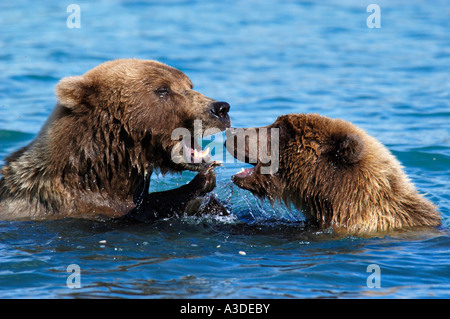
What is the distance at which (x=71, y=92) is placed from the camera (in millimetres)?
6426

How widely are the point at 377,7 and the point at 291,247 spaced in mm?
17486

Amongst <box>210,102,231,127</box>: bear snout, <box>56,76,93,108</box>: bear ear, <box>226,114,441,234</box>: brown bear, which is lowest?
<box>226,114,441,234</box>: brown bear

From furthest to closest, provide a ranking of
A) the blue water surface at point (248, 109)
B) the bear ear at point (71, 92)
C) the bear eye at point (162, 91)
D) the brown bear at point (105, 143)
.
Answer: the bear eye at point (162, 91) < the brown bear at point (105, 143) < the bear ear at point (71, 92) < the blue water surface at point (248, 109)

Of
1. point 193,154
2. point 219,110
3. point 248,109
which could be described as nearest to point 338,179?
point 219,110

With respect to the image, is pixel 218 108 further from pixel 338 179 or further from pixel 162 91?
pixel 338 179

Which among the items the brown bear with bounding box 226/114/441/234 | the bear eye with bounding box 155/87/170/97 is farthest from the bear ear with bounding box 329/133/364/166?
the bear eye with bounding box 155/87/170/97

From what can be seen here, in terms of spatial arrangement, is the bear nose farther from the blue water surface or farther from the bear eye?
the blue water surface

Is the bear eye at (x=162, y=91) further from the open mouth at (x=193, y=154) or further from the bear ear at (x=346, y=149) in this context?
the bear ear at (x=346, y=149)

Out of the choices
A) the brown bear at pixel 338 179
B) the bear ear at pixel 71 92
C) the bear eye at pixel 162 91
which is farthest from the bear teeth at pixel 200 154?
the bear ear at pixel 71 92

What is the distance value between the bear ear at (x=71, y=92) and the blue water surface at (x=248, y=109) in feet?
3.65

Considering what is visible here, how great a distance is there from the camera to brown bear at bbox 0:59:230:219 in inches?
257

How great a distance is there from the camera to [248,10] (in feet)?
72.5

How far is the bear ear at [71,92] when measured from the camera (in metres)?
6.40

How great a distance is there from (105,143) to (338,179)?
213cm
